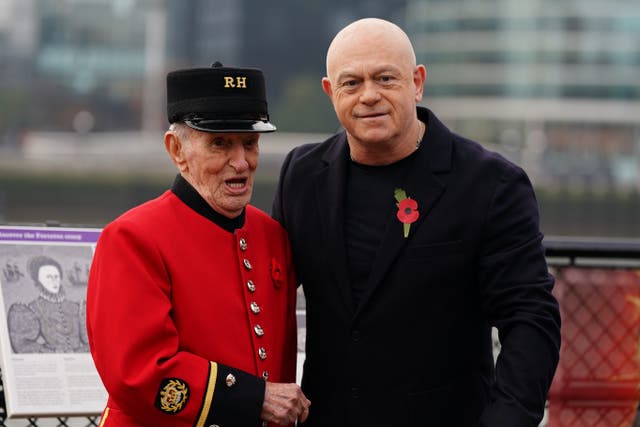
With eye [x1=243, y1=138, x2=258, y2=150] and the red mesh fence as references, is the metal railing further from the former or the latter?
eye [x1=243, y1=138, x2=258, y2=150]

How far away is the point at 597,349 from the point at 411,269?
1799 mm

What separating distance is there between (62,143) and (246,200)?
245 feet

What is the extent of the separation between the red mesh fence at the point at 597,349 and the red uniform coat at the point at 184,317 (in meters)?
1.79

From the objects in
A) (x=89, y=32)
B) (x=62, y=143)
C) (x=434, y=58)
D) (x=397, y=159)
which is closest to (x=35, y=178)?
(x=62, y=143)

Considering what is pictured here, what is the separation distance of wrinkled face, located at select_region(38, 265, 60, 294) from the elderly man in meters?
1.02

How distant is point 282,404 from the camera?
3047 mm

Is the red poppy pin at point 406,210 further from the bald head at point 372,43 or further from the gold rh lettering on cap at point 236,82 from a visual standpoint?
the gold rh lettering on cap at point 236,82

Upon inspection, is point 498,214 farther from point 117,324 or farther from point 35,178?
point 35,178

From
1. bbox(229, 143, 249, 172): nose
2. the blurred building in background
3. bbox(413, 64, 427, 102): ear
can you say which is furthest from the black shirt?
the blurred building in background

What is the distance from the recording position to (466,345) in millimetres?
3324

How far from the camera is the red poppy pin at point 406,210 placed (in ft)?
10.8

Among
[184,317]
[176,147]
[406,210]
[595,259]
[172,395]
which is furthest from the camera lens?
[595,259]

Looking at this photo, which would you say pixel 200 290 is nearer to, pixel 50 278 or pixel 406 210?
pixel 406 210

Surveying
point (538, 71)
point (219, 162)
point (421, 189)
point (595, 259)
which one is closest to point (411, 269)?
point (421, 189)
